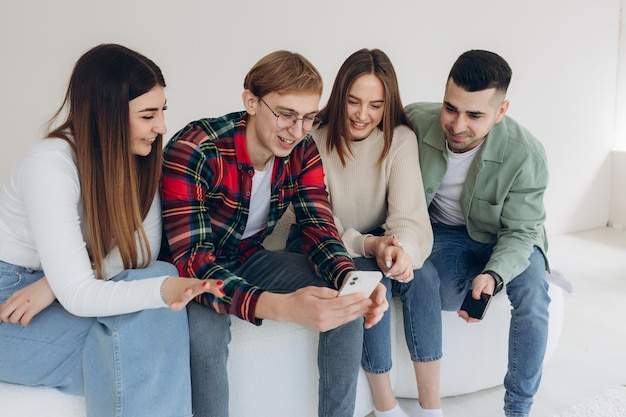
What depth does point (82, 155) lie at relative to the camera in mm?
1164

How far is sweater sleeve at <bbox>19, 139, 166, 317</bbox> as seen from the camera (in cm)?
109

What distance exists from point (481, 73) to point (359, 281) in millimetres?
779

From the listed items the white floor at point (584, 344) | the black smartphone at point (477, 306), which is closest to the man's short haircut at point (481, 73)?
the black smartphone at point (477, 306)

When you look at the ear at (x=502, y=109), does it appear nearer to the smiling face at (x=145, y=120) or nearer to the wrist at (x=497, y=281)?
the wrist at (x=497, y=281)

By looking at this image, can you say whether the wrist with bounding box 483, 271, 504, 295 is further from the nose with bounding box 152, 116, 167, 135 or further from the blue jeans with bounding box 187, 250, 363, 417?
the nose with bounding box 152, 116, 167, 135

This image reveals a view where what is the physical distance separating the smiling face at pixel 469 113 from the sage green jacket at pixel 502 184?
0.16ft

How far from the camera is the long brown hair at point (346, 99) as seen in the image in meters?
1.60

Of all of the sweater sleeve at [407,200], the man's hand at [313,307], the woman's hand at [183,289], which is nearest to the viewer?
the woman's hand at [183,289]

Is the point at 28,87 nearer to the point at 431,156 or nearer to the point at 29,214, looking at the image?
the point at 29,214

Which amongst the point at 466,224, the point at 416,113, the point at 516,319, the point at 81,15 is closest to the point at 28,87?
the point at 81,15

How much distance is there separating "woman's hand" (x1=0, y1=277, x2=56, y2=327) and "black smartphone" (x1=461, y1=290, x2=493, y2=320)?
1.01m

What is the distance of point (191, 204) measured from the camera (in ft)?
4.35

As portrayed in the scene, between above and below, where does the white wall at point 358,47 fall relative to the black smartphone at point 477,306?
above

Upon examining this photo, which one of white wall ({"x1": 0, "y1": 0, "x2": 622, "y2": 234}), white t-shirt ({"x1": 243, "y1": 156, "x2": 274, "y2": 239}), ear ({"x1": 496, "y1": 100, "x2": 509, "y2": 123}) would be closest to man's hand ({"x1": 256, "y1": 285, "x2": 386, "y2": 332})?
white t-shirt ({"x1": 243, "y1": 156, "x2": 274, "y2": 239})
